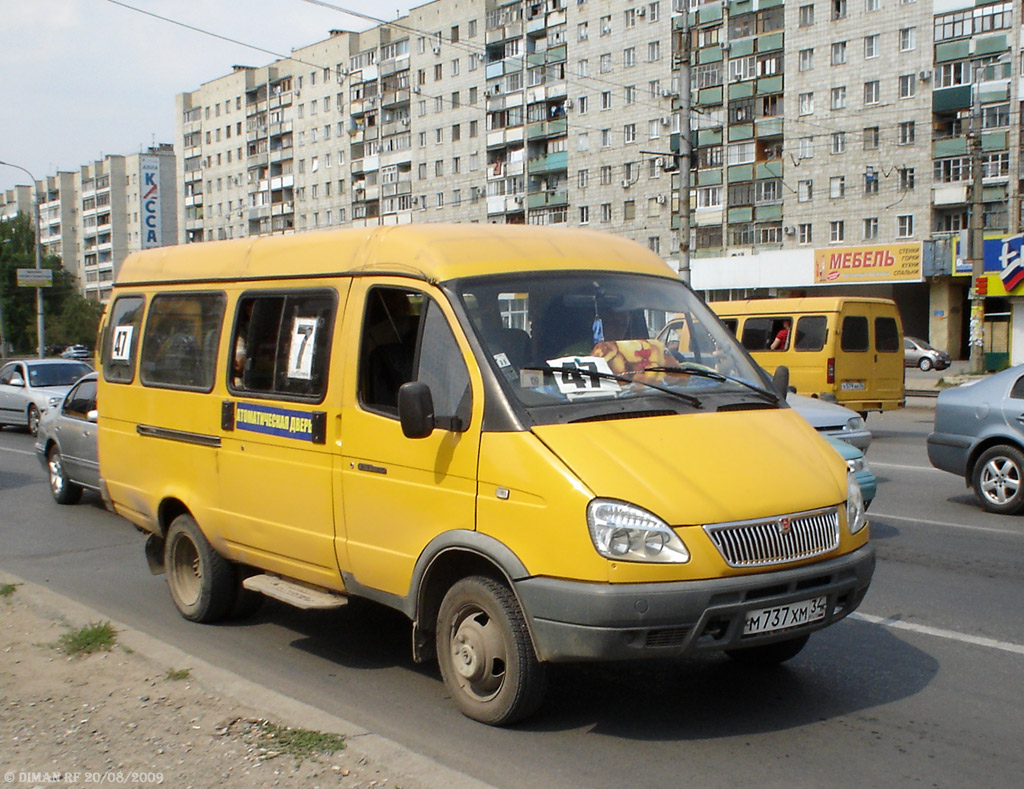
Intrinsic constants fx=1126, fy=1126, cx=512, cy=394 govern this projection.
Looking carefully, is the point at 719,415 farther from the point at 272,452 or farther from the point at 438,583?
the point at 272,452

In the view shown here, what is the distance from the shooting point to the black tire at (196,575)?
6.86m

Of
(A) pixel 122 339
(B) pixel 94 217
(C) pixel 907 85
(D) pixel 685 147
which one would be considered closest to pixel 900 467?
(A) pixel 122 339

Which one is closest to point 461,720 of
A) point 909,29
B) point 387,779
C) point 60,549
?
point 387,779

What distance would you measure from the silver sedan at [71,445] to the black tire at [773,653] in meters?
8.21

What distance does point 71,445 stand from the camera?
12.6m

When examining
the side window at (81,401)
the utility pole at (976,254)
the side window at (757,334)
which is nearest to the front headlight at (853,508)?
the side window at (81,401)

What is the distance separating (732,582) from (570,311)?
156cm

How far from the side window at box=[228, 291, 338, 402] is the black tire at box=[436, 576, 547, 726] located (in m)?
1.43

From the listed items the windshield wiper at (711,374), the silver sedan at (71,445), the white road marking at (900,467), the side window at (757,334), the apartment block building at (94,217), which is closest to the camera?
the windshield wiper at (711,374)

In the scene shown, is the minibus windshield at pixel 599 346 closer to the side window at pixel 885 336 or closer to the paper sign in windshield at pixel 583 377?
the paper sign in windshield at pixel 583 377

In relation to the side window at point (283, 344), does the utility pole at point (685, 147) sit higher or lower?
higher

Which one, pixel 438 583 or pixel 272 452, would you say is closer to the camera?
pixel 438 583

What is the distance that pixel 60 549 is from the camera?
32.9 ft

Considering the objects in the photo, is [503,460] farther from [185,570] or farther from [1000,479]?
[1000,479]
